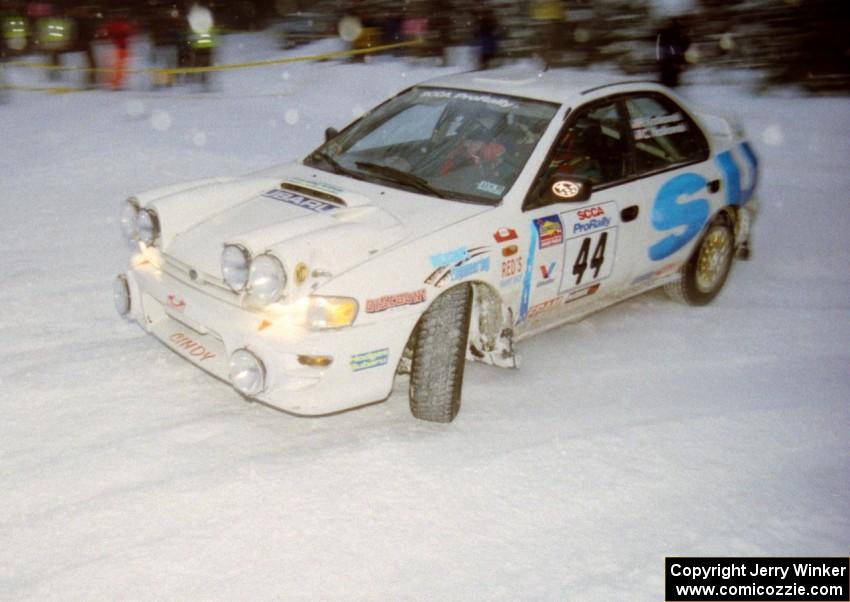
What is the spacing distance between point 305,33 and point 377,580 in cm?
2142

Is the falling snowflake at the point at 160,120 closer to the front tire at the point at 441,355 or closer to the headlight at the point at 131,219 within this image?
the headlight at the point at 131,219

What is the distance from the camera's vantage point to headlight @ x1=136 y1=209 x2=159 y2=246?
4.43 m

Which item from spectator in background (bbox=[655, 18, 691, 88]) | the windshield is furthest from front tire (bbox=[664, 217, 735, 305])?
spectator in background (bbox=[655, 18, 691, 88])

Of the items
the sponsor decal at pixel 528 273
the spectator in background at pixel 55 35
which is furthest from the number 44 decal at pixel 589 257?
the spectator in background at pixel 55 35

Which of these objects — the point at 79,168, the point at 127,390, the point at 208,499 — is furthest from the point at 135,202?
the point at 79,168

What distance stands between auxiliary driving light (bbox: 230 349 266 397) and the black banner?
178 cm

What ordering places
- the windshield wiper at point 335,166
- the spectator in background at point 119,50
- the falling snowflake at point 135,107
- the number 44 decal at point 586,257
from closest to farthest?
the number 44 decal at point 586,257 → the windshield wiper at point 335,166 → the falling snowflake at point 135,107 → the spectator in background at point 119,50

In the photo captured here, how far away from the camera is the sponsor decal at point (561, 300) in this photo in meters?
4.58

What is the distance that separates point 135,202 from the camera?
4578 millimetres

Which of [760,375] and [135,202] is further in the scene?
[760,375]

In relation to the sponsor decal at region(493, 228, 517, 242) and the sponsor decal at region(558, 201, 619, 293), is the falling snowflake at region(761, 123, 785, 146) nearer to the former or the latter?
the sponsor decal at region(558, 201, 619, 293)

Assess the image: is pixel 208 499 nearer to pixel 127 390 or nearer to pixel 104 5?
pixel 127 390

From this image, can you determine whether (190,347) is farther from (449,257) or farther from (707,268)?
(707,268)

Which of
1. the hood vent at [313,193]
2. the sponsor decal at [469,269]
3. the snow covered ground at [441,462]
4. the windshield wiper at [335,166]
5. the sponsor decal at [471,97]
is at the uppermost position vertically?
the sponsor decal at [471,97]
